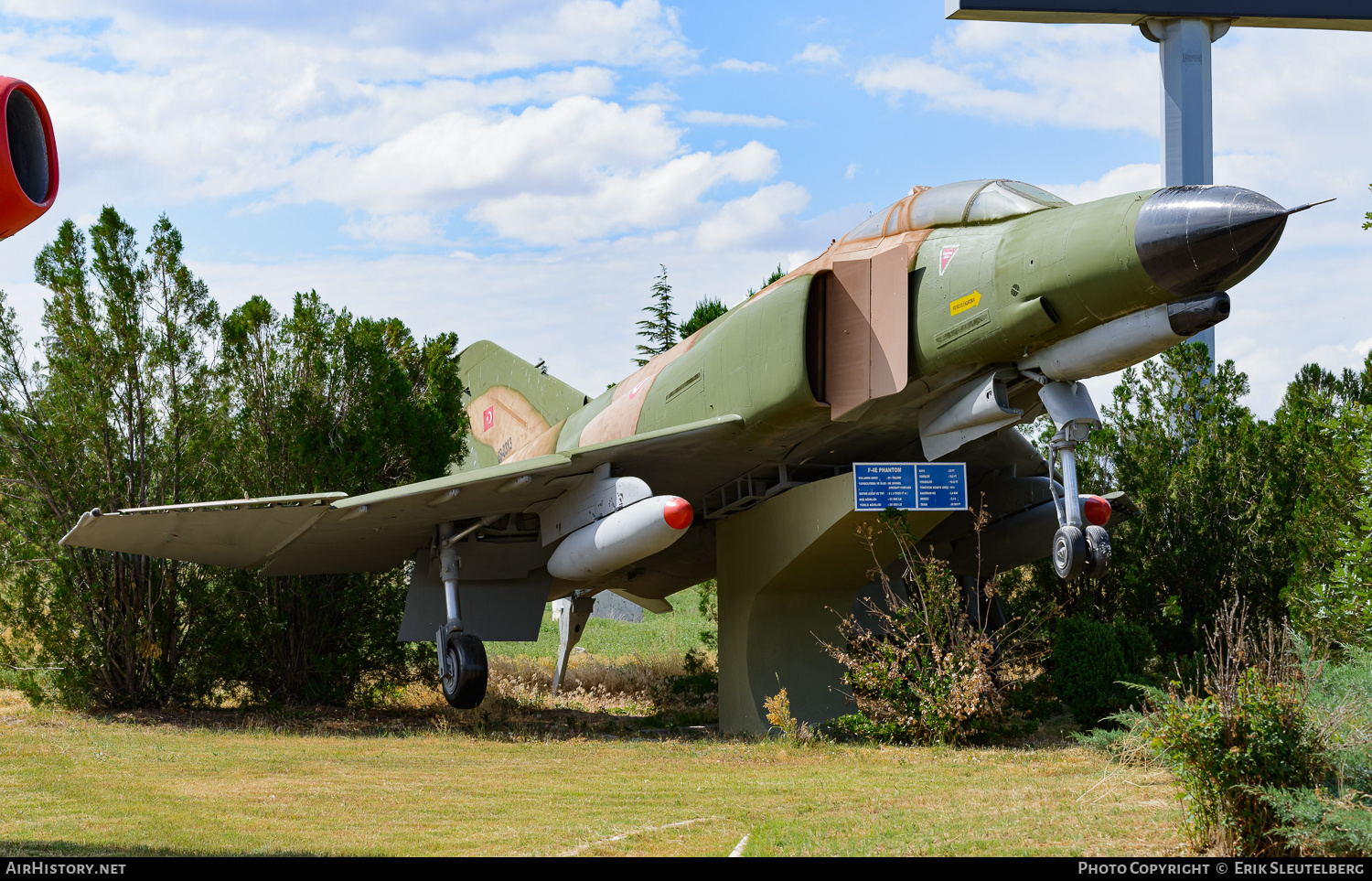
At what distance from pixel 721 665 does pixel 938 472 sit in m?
3.66

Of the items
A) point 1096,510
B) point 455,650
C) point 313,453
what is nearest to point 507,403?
point 313,453

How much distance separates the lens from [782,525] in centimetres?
1164

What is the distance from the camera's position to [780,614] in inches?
478

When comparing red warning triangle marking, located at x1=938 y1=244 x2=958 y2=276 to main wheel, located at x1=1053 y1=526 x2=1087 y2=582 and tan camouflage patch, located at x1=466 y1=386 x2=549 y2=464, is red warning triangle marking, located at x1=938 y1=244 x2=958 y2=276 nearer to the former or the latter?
main wheel, located at x1=1053 y1=526 x2=1087 y2=582

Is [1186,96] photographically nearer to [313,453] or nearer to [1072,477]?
[1072,477]

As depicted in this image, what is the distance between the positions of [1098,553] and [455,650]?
628 centimetres

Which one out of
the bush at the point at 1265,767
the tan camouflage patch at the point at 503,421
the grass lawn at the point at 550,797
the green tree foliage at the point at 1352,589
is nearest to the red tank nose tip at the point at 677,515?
the grass lawn at the point at 550,797

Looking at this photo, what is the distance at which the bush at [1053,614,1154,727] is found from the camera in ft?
37.3

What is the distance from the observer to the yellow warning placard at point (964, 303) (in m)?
9.45

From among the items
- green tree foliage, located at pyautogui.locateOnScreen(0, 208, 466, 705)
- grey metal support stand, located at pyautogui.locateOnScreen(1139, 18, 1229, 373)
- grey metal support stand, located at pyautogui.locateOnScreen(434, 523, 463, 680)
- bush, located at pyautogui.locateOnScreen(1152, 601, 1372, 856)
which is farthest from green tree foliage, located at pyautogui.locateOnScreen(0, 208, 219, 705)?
grey metal support stand, located at pyautogui.locateOnScreen(1139, 18, 1229, 373)

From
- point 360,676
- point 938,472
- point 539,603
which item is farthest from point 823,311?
point 360,676

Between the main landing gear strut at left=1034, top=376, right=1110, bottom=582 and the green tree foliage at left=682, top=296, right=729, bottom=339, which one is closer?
the main landing gear strut at left=1034, top=376, right=1110, bottom=582

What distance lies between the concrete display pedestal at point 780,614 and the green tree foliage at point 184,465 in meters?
4.53

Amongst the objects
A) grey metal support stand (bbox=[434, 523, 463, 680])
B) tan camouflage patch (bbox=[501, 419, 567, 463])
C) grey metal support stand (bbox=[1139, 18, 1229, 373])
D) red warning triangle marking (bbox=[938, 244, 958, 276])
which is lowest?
grey metal support stand (bbox=[434, 523, 463, 680])
